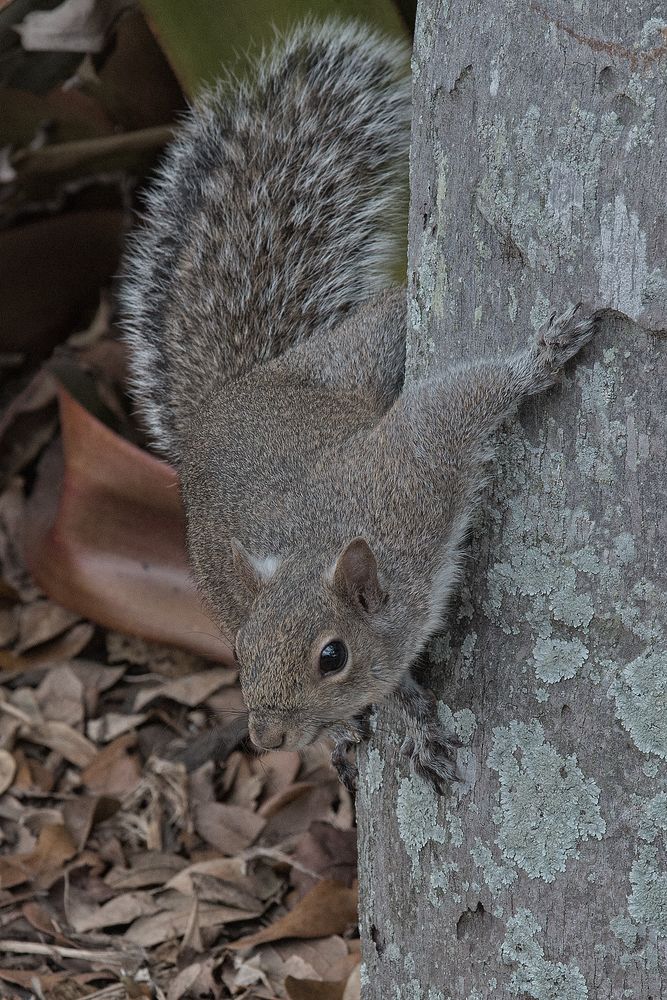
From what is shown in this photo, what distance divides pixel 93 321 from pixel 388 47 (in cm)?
180

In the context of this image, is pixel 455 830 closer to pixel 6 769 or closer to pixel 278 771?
pixel 278 771

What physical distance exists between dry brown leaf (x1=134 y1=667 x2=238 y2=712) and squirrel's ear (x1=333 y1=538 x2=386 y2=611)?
1477 millimetres

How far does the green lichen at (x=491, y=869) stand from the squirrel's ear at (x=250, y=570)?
20.3 inches

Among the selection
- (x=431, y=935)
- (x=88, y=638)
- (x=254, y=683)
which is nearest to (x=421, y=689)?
(x=254, y=683)

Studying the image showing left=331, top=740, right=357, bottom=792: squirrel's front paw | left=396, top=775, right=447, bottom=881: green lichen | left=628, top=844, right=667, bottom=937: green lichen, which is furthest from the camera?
left=331, top=740, right=357, bottom=792: squirrel's front paw

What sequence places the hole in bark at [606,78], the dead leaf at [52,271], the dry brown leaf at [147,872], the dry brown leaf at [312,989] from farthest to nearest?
the dead leaf at [52,271]
the dry brown leaf at [147,872]
the dry brown leaf at [312,989]
the hole in bark at [606,78]

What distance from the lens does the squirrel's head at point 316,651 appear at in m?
1.71

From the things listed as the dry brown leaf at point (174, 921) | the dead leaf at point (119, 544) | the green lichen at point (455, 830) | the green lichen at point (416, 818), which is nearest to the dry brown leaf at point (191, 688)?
the dead leaf at point (119, 544)

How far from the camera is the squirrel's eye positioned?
1.73 metres

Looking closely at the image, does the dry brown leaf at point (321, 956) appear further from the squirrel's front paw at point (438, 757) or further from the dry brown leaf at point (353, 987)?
the squirrel's front paw at point (438, 757)

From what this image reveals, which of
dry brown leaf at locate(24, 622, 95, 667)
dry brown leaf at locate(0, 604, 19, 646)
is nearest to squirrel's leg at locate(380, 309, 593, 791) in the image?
Answer: dry brown leaf at locate(24, 622, 95, 667)

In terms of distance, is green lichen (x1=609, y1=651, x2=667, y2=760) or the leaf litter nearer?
green lichen (x1=609, y1=651, x2=667, y2=760)

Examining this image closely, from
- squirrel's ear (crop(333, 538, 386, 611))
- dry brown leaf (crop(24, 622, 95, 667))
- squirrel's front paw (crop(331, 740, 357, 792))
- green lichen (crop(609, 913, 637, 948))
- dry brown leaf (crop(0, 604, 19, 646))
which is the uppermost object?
squirrel's ear (crop(333, 538, 386, 611))

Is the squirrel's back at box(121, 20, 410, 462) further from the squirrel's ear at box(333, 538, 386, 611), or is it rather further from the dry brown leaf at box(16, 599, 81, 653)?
the dry brown leaf at box(16, 599, 81, 653)
